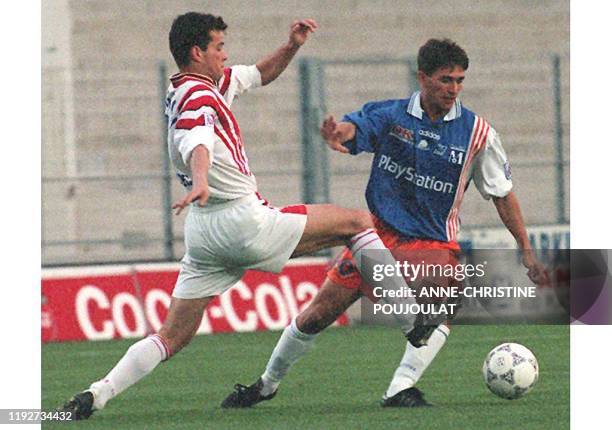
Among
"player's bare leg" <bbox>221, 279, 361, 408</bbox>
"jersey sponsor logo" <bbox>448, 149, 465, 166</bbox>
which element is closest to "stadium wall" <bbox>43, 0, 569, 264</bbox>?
"player's bare leg" <bbox>221, 279, 361, 408</bbox>

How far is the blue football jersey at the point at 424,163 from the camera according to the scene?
9703 mm

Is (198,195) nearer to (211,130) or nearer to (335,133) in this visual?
(211,130)

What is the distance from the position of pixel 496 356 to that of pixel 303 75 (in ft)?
25.7

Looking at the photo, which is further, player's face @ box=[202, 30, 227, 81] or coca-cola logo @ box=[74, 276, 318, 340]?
coca-cola logo @ box=[74, 276, 318, 340]

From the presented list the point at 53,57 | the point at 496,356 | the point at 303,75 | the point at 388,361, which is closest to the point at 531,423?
the point at 496,356

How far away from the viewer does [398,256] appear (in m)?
9.69

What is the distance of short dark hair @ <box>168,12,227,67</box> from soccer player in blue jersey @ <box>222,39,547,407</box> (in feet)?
3.21

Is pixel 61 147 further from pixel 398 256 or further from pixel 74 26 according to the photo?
pixel 398 256

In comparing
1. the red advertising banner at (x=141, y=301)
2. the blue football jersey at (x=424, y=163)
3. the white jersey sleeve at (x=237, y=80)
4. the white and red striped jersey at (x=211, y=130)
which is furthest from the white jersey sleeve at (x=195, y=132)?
the red advertising banner at (x=141, y=301)

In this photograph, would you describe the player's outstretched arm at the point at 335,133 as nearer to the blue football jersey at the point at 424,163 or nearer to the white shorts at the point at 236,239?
the blue football jersey at the point at 424,163

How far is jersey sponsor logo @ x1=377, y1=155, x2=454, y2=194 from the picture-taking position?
32.1ft

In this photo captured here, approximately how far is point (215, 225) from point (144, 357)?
740 mm

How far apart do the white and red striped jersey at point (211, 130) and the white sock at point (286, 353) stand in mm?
968

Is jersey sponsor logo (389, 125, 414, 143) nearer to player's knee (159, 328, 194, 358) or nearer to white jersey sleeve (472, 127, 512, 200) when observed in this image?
white jersey sleeve (472, 127, 512, 200)
